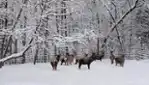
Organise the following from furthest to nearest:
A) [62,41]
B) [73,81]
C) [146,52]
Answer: [146,52]
[73,81]
[62,41]

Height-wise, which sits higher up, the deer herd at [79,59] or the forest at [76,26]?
the forest at [76,26]

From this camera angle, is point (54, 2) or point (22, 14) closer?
point (54, 2)

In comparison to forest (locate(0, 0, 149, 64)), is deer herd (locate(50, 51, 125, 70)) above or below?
below

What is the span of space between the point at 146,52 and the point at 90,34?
17564 mm

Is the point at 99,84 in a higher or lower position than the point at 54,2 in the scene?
lower

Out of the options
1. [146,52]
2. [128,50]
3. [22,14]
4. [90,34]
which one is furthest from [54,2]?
[128,50]

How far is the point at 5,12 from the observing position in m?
15.6

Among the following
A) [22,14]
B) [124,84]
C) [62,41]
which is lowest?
[124,84]

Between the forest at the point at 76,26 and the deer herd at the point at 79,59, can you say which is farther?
the deer herd at the point at 79,59

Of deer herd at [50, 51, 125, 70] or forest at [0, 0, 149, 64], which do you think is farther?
deer herd at [50, 51, 125, 70]

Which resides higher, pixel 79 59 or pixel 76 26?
pixel 76 26

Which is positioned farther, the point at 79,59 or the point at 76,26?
the point at 76,26

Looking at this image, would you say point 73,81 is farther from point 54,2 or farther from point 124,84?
point 54,2

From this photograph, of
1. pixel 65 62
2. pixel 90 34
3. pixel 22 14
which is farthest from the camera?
pixel 65 62
